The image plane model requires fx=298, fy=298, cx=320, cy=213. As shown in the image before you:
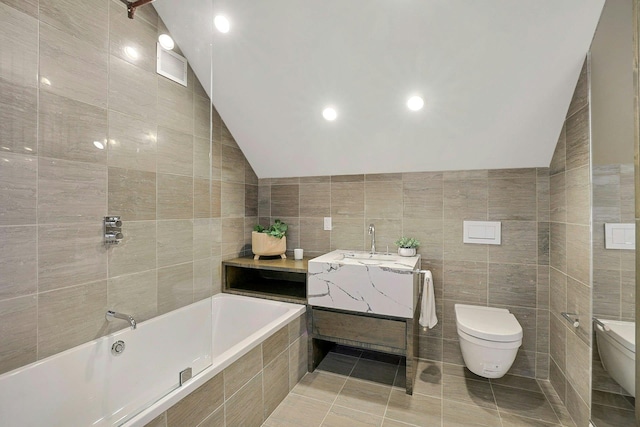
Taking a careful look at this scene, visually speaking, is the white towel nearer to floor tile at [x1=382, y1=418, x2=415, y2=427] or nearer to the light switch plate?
floor tile at [x1=382, y1=418, x2=415, y2=427]

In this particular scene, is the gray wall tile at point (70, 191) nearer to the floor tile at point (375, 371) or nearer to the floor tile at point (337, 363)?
the floor tile at point (337, 363)

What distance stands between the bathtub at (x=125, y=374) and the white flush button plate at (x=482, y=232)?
146 cm


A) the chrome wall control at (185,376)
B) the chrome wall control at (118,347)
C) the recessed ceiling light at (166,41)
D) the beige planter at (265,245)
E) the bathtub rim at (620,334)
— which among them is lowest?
the chrome wall control at (118,347)

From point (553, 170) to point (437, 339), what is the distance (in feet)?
5.11

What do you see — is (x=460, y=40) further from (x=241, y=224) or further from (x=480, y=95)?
(x=241, y=224)

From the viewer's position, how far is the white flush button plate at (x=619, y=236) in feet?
3.08

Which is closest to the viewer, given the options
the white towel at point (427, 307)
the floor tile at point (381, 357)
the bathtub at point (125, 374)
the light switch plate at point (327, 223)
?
the bathtub at point (125, 374)

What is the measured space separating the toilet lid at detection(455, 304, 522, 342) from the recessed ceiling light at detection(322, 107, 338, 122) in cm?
171

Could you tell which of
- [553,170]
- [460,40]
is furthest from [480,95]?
[553,170]

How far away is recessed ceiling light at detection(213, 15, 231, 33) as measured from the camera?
73.8 inches

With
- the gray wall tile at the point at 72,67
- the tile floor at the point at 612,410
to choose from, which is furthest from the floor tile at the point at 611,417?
the gray wall tile at the point at 72,67

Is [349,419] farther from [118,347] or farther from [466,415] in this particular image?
[118,347]

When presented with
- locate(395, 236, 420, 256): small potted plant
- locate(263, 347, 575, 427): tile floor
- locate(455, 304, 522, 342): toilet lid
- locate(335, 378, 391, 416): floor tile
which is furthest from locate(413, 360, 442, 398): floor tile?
A: locate(395, 236, 420, 256): small potted plant

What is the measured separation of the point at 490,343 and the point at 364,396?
887mm
